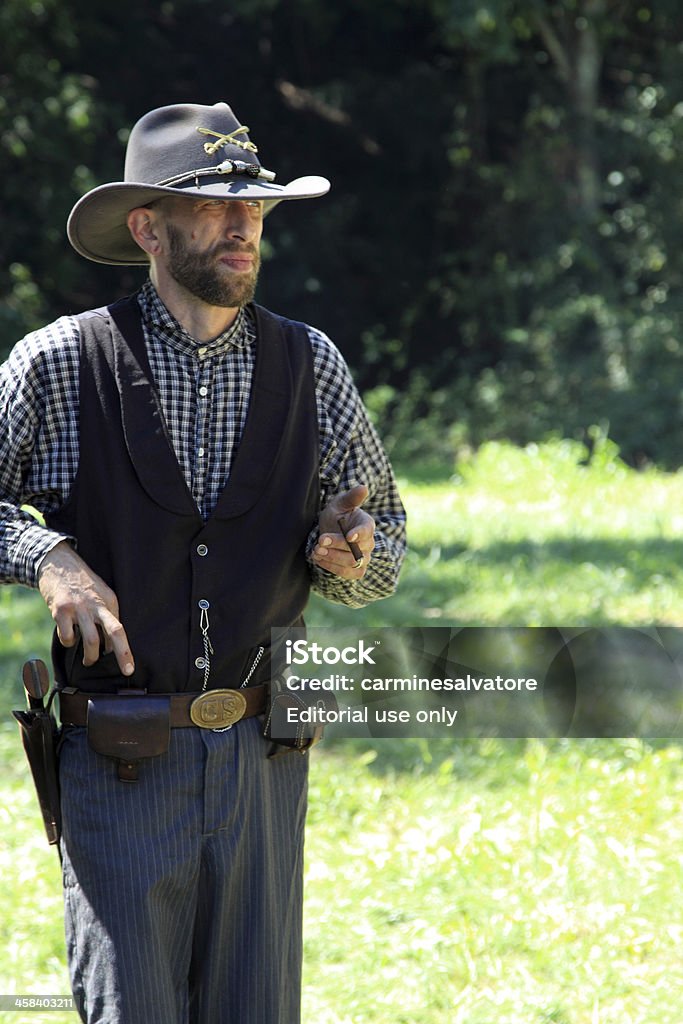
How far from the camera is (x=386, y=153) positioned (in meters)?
18.7

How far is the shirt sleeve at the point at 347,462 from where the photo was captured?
254cm

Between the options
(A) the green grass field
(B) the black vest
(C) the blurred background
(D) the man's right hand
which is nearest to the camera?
(D) the man's right hand

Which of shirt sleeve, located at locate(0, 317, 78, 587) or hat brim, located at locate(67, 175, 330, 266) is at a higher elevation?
hat brim, located at locate(67, 175, 330, 266)

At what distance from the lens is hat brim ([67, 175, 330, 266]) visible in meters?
2.36

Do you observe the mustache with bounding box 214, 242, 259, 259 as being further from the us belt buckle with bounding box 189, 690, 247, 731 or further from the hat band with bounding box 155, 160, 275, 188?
the us belt buckle with bounding box 189, 690, 247, 731

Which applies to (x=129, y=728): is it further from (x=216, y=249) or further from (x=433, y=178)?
Result: (x=433, y=178)

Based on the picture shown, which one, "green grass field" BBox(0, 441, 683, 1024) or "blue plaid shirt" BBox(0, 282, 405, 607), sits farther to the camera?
"green grass field" BBox(0, 441, 683, 1024)

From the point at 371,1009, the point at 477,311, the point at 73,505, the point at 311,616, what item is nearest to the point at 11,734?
the point at 311,616

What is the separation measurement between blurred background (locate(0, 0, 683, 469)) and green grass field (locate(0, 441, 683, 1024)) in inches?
430

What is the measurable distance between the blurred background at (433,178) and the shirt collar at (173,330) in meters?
13.9

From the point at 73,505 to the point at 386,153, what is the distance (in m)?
17.1

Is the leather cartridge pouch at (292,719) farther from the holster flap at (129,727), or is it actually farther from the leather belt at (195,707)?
the holster flap at (129,727)

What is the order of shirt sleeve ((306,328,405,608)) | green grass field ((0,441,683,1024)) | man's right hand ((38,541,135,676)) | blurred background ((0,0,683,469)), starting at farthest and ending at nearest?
blurred background ((0,0,683,469))
green grass field ((0,441,683,1024))
shirt sleeve ((306,328,405,608))
man's right hand ((38,541,135,676))
